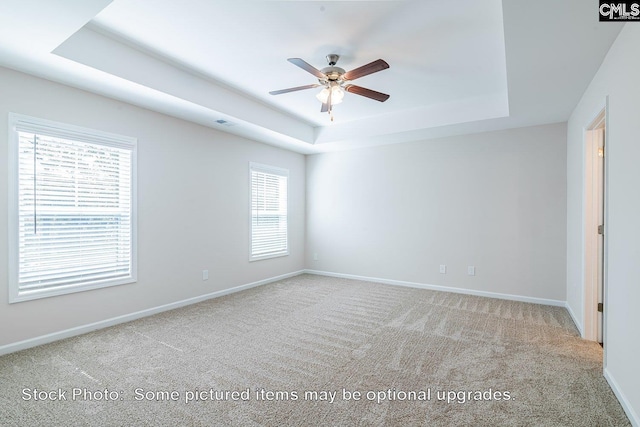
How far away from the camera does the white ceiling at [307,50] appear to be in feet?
7.09

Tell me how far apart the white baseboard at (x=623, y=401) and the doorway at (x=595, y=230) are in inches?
37.4

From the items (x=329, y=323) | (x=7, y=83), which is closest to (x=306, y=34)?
(x=7, y=83)

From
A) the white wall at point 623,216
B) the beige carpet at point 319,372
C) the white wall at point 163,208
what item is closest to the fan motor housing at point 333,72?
the white wall at point 623,216

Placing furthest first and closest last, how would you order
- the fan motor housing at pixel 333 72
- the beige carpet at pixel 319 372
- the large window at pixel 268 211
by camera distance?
the large window at pixel 268 211 → the fan motor housing at pixel 333 72 → the beige carpet at pixel 319 372

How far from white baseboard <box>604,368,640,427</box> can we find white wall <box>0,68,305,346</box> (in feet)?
14.5

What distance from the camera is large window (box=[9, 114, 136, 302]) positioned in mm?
2835

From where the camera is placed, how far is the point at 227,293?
4.82 metres

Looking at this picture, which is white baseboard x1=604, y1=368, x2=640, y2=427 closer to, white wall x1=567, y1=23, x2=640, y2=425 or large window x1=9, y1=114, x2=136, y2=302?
white wall x1=567, y1=23, x2=640, y2=425

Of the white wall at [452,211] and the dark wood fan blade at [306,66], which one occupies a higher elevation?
the dark wood fan blade at [306,66]

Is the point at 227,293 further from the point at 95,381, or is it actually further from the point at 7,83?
the point at 7,83

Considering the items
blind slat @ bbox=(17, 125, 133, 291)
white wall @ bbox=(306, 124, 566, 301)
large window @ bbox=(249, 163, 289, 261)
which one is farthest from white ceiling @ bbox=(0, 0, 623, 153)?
large window @ bbox=(249, 163, 289, 261)

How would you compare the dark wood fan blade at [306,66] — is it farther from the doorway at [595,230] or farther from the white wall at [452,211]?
the white wall at [452,211]

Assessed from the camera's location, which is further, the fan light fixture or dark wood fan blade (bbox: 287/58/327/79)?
the fan light fixture

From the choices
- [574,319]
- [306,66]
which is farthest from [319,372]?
[574,319]
